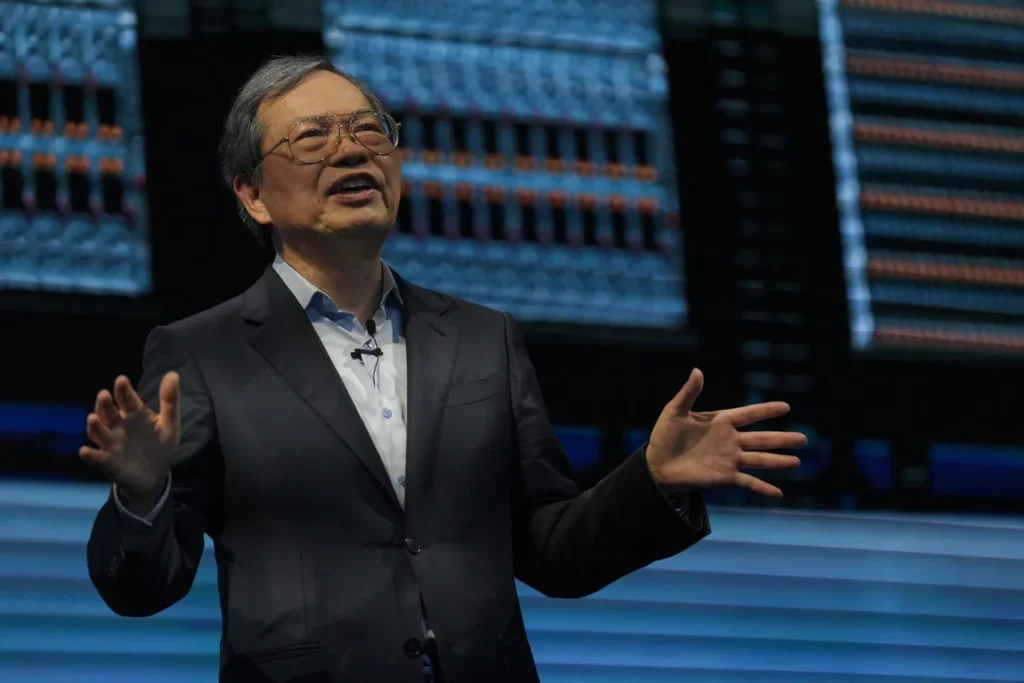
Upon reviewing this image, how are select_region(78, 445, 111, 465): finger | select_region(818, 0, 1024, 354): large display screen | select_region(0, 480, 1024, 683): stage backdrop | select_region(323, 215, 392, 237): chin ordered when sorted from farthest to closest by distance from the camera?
1. select_region(818, 0, 1024, 354): large display screen
2. select_region(0, 480, 1024, 683): stage backdrop
3. select_region(323, 215, 392, 237): chin
4. select_region(78, 445, 111, 465): finger

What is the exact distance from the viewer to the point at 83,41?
269 centimetres

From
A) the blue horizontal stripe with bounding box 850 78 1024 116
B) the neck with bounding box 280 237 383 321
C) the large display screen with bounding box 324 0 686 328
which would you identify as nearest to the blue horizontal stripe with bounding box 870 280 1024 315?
the blue horizontal stripe with bounding box 850 78 1024 116

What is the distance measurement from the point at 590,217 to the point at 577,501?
1487 mm

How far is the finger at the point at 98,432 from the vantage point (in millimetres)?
1299

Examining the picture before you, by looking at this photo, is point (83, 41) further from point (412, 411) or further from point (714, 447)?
point (714, 447)

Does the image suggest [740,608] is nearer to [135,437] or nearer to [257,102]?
[257,102]

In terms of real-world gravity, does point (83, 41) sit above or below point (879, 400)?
above

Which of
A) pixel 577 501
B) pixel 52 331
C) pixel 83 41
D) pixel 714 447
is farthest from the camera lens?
pixel 83 41

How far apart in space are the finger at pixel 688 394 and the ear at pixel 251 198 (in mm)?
530

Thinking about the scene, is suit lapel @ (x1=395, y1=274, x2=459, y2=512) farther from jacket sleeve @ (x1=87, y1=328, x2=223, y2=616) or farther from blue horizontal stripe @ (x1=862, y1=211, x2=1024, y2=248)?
blue horizontal stripe @ (x1=862, y1=211, x2=1024, y2=248)

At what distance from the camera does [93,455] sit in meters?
1.30

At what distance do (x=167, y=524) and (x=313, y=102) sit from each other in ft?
1.65

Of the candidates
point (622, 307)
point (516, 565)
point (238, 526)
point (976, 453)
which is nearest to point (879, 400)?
point (976, 453)

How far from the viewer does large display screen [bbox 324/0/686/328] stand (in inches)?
113
